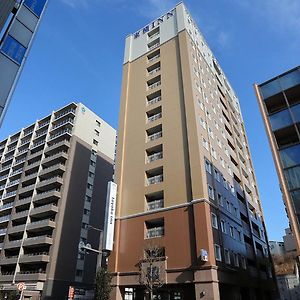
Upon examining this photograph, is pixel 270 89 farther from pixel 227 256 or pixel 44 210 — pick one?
pixel 44 210

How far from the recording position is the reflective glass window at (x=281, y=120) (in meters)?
25.4

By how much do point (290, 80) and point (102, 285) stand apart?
26632 mm

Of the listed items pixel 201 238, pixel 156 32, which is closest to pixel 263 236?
pixel 201 238

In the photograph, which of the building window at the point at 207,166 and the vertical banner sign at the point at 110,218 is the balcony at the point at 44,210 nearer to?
the vertical banner sign at the point at 110,218

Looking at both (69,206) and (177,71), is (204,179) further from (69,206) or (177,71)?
(69,206)

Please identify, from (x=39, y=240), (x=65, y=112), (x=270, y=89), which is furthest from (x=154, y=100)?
(x=65, y=112)

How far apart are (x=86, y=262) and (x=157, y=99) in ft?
109

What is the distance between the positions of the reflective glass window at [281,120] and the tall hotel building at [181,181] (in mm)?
11029

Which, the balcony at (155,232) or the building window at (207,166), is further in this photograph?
the building window at (207,166)

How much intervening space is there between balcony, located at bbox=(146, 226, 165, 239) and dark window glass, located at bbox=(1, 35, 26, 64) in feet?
79.2

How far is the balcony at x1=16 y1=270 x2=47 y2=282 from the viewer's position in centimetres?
4988

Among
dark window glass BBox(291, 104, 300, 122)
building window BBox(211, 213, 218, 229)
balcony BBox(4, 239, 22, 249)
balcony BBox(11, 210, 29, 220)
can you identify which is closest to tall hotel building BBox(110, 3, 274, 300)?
building window BBox(211, 213, 218, 229)

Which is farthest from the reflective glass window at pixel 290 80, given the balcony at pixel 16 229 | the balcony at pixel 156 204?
the balcony at pixel 16 229

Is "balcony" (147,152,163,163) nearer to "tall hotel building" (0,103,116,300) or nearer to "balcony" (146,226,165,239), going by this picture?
"balcony" (146,226,165,239)
